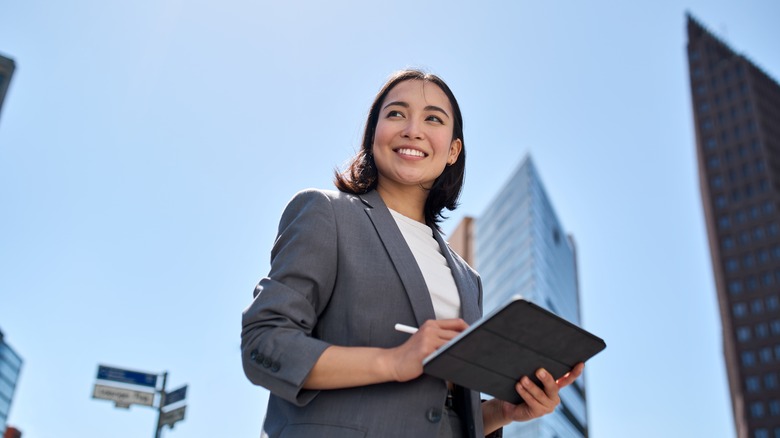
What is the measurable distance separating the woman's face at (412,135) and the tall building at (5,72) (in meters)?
73.7

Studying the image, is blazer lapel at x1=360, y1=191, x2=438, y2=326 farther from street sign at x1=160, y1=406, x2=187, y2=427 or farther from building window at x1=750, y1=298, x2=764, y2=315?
building window at x1=750, y1=298, x2=764, y2=315

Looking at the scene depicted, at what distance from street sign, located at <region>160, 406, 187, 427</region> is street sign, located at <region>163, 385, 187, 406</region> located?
0.17m

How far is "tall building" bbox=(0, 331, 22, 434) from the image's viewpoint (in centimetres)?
7614

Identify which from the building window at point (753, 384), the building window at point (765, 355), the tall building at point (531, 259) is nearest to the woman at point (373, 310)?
the tall building at point (531, 259)

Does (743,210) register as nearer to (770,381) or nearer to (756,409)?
(770,381)

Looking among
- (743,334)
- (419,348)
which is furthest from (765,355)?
(419,348)

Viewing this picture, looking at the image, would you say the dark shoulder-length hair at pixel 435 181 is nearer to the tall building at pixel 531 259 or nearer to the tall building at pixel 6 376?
the tall building at pixel 531 259

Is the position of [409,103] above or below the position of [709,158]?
below

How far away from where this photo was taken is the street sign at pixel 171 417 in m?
12.0

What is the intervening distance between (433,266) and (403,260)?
0.71 ft

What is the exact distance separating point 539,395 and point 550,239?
78369mm

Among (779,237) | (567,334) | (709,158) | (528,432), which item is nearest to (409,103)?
(567,334)

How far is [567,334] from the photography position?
1.66m

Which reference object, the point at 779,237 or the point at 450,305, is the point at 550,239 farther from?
the point at 450,305
